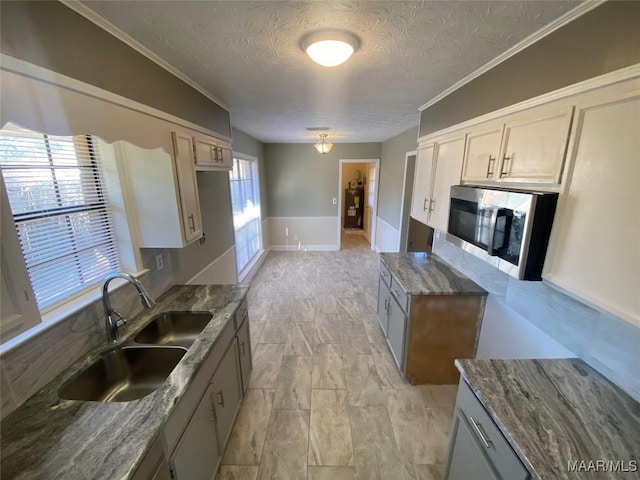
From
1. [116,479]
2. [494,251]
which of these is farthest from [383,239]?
[116,479]

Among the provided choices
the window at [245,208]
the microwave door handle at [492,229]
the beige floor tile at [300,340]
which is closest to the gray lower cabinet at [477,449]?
the microwave door handle at [492,229]

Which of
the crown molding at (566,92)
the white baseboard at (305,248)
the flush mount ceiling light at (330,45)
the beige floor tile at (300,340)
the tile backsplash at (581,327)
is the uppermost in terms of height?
the flush mount ceiling light at (330,45)

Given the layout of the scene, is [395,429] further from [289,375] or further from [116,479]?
[116,479]

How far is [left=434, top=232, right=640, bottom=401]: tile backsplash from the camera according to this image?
3.54 feet

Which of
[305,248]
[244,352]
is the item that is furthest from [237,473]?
[305,248]

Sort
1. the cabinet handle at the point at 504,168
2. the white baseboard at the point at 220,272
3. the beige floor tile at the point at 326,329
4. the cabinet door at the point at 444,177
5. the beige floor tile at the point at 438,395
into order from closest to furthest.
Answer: the cabinet handle at the point at 504,168
the cabinet door at the point at 444,177
the beige floor tile at the point at 438,395
the white baseboard at the point at 220,272
the beige floor tile at the point at 326,329

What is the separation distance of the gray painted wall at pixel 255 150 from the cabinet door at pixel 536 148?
3415 mm

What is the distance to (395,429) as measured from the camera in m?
1.88

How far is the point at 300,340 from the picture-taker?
9.46 feet

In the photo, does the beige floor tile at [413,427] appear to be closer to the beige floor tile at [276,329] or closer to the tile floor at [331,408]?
the tile floor at [331,408]

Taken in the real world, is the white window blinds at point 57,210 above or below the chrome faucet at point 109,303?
above

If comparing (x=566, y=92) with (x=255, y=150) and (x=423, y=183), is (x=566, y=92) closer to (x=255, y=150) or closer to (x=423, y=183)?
Result: (x=423, y=183)

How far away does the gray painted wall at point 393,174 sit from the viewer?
4.16 metres

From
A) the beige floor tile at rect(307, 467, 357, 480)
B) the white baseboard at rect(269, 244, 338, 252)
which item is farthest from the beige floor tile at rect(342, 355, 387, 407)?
the white baseboard at rect(269, 244, 338, 252)
